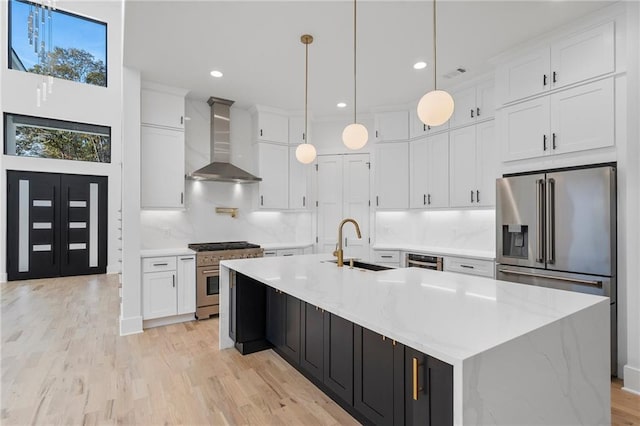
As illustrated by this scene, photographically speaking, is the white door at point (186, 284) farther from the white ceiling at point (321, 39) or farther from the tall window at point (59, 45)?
the tall window at point (59, 45)

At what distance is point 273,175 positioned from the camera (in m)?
5.15

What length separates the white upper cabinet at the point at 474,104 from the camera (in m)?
3.94

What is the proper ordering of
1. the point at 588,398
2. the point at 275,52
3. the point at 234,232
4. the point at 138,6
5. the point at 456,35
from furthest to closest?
the point at 234,232, the point at 275,52, the point at 456,35, the point at 138,6, the point at 588,398

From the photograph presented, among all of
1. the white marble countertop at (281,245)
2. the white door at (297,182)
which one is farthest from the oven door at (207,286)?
the white door at (297,182)

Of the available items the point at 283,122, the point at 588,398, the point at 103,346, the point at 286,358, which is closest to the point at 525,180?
the point at 588,398

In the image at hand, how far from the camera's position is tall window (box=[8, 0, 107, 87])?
6648 millimetres

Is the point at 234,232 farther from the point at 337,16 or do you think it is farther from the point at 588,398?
the point at 588,398

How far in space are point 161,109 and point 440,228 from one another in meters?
4.05

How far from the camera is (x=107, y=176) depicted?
7.46 metres

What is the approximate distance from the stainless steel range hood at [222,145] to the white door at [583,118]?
3.53 m

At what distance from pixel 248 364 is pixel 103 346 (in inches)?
62.7

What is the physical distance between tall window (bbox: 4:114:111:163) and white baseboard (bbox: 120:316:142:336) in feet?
16.6

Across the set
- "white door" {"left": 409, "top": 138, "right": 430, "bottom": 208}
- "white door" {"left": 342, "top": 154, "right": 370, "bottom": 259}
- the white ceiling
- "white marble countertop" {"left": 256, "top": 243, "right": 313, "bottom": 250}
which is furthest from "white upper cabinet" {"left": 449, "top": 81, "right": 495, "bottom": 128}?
"white marble countertop" {"left": 256, "top": 243, "right": 313, "bottom": 250}

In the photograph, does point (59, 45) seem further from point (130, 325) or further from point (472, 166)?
point (472, 166)
